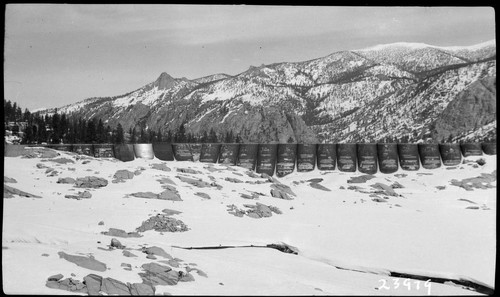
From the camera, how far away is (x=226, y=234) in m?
12.8

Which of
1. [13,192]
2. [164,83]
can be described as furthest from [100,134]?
[13,192]

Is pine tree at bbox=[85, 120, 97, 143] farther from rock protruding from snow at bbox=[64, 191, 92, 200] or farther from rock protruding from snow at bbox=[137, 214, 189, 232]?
rock protruding from snow at bbox=[137, 214, 189, 232]

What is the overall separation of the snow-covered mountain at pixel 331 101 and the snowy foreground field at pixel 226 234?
37196mm

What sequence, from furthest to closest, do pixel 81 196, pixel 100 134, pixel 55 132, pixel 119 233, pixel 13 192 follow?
pixel 100 134 < pixel 55 132 < pixel 81 196 < pixel 13 192 < pixel 119 233

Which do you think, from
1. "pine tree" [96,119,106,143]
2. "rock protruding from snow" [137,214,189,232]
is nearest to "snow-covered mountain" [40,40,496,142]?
"pine tree" [96,119,106,143]

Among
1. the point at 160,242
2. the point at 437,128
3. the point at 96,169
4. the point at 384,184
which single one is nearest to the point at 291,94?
the point at 437,128

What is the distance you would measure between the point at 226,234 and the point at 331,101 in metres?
79.0

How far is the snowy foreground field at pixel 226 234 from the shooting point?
8039 millimetres

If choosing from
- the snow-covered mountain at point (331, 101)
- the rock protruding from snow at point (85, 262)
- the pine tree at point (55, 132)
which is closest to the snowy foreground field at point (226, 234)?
the rock protruding from snow at point (85, 262)

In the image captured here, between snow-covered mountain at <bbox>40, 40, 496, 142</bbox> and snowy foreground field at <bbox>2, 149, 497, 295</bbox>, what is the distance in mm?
37196

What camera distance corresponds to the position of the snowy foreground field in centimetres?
804

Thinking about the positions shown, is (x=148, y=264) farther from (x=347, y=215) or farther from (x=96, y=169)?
(x=96, y=169)

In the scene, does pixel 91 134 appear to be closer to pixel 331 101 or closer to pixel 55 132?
pixel 55 132

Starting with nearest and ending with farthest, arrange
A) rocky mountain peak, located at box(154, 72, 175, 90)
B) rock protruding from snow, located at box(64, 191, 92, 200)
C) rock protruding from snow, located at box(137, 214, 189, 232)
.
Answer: rock protruding from snow, located at box(137, 214, 189, 232) → rock protruding from snow, located at box(64, 191, 92, 200) → rocky mountain peak, located at box(154, 72, 175, 90)
